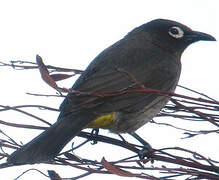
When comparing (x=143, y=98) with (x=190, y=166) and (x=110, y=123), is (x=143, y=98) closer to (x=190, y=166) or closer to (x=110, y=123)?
(x=110, y=123)

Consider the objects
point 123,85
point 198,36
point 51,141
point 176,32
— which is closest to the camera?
point 51,141

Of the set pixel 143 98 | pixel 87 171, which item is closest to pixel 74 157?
pixel 87 171

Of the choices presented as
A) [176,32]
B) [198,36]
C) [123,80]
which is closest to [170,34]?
[176,32]

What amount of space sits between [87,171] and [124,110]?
5.80 ft

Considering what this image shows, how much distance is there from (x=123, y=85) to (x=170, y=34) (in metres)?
1.30

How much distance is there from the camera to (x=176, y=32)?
14.9 feet

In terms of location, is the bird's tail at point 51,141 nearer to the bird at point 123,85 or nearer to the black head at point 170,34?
the bird at point 123,85

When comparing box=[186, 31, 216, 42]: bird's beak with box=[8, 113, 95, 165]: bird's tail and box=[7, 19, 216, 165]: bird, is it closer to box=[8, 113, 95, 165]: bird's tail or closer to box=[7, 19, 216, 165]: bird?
box=[7, 19, 216, 165]: bird

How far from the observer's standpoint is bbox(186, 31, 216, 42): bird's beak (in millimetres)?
4057

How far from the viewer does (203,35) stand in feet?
13.6

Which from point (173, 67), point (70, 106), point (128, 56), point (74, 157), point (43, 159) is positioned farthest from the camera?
point (173, 67)

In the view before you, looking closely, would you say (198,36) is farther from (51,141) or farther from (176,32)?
(51,141)

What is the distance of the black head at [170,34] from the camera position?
4.41m

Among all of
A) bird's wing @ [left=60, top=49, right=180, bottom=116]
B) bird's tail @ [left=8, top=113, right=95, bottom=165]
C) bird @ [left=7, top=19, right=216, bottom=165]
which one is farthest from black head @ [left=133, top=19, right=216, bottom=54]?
bird's tail @ [left=8, top=113, right=95, bottom=165]
